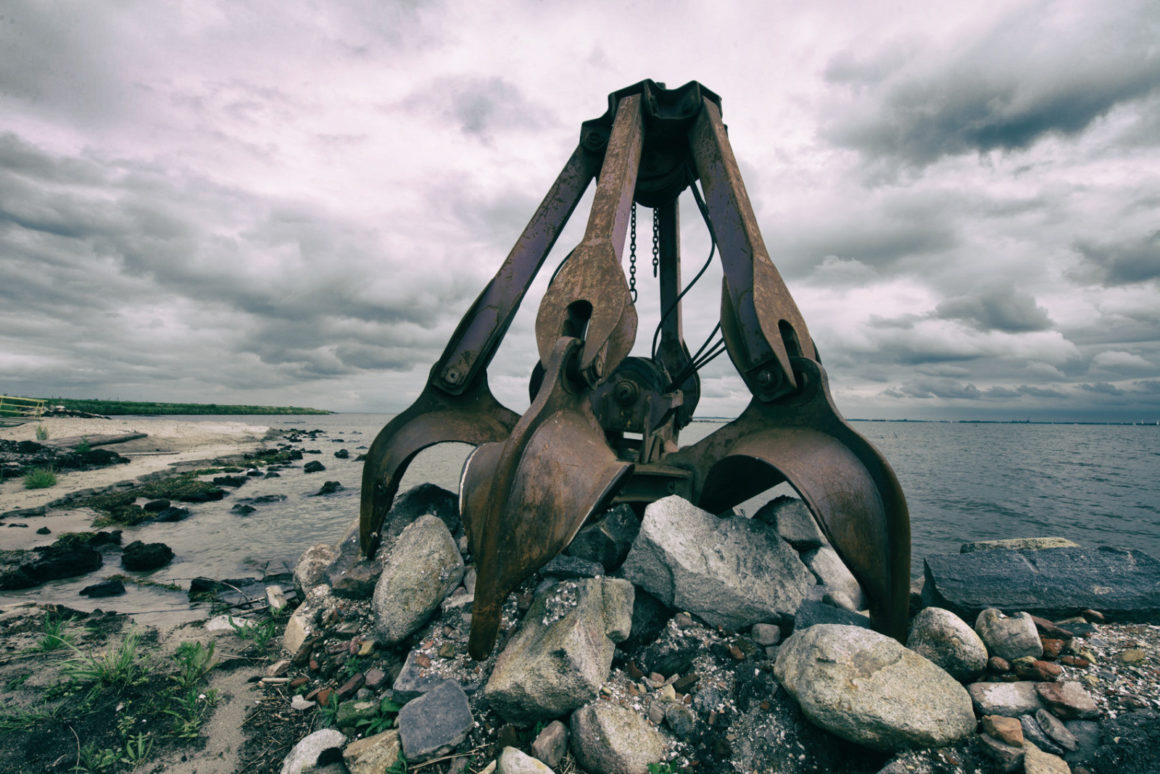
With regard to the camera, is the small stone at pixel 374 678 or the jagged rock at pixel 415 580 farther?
the jagged rock at pixel 415 580

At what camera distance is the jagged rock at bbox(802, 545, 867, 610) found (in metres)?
3.12

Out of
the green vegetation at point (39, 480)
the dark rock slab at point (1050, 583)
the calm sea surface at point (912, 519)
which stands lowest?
the calm sea surface at point (912, 519)

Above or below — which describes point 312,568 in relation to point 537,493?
below

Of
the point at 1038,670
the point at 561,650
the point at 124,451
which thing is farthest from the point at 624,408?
the point at 124,451

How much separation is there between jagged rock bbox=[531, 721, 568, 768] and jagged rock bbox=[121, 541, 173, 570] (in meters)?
6.66

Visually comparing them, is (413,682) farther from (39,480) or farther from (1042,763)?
(39,480)

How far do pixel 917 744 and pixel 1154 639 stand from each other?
→ 161cm

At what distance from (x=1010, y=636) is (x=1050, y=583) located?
887 millimetres

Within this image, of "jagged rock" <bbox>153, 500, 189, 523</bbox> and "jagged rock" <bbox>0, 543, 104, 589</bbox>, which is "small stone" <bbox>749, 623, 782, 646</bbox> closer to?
"jagged rock" <bbox>0, 543, 104, 589</bbox>

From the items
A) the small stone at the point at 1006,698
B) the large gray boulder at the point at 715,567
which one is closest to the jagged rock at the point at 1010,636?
the small stone at the point at 1006,698

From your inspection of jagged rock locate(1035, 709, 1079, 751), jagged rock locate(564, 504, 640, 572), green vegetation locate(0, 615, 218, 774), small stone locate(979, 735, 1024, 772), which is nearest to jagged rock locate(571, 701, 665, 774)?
jagged rock locate(564, 504, 640, 572)

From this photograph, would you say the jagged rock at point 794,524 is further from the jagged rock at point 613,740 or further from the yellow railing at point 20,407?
the yellow railing at point 20,407

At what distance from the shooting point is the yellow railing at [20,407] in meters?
27.0

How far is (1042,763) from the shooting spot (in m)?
1.70
